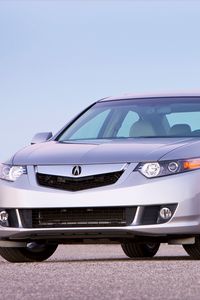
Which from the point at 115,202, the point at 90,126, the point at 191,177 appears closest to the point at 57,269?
the point at 115,202

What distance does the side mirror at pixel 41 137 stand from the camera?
37.5 feet

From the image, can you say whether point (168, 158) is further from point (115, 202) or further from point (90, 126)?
point (90, 126)

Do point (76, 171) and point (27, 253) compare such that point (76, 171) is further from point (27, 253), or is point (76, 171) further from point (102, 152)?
point (27, 253)

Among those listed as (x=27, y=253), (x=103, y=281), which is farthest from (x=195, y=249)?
(x=103, y=281)

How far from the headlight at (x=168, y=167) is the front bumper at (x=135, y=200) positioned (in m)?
0.05

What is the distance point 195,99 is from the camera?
11.7 meters

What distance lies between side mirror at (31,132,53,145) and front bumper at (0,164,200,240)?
108cm

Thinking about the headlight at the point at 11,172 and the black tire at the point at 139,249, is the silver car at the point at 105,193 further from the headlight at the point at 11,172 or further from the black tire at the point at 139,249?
the black tire at the point at 139,249

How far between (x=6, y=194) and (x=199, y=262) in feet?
6.15

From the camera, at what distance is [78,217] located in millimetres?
10320

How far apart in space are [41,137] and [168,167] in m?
1.76

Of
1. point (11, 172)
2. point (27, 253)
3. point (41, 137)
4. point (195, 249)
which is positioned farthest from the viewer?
point (41, 137)

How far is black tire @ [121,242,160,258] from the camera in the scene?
12345mm

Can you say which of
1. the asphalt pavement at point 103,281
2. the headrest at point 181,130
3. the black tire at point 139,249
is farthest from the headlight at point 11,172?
the black tire at point 139,249
